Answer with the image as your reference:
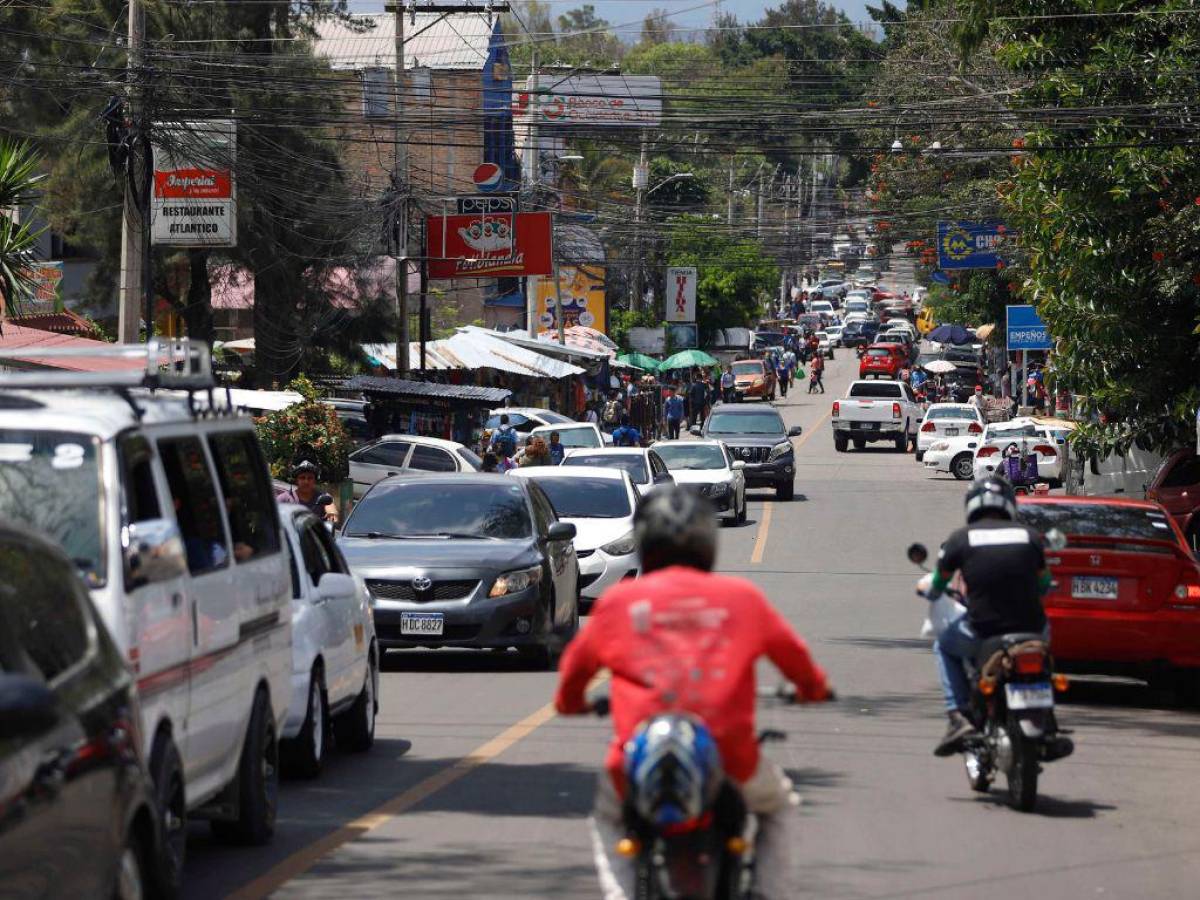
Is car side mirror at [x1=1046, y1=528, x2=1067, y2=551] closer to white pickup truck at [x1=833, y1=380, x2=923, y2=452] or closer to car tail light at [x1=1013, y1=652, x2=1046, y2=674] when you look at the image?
car tail light at [x1=1013, y1=652, x2=1046, y2=674]

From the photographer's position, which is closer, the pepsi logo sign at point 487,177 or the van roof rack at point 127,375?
the van roof rack at point 127,375

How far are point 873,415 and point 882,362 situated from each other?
26793 mm

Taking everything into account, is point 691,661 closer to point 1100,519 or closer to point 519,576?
point 1100,519

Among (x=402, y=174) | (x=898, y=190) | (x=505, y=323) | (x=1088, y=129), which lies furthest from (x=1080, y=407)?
(x=505, y=323)

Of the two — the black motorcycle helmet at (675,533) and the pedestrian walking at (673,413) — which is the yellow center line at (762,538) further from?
the black motorcycle helmet at (675,533)

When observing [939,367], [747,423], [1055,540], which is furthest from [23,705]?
[939,367]

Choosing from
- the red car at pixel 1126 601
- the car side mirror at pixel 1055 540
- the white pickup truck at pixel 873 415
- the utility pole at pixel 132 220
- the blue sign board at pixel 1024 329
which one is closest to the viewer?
the car side mirror at pixel 1055 540

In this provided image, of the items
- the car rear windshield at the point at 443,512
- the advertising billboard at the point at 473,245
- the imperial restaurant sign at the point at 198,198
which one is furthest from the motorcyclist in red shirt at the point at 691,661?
the advertising billboard at the point at 473,245

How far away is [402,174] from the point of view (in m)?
43.2

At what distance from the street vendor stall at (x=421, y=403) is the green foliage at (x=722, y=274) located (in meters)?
46.1

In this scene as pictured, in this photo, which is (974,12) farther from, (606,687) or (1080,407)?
(606,687)

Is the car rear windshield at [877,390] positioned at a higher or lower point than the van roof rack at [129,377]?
lower

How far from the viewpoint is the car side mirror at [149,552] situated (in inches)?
274

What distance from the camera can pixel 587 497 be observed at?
73.6ft
